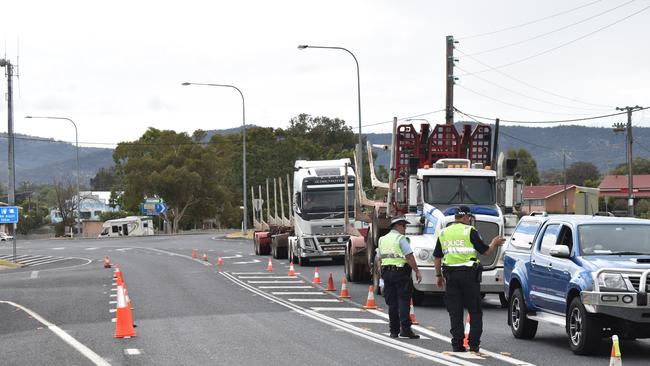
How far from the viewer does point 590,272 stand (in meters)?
13.5

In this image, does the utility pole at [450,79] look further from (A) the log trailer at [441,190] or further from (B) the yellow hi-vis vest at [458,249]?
(B) the yellow hi-vis vest at [458,249]

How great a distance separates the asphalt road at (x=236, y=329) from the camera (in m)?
13.5

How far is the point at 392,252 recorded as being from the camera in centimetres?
1591

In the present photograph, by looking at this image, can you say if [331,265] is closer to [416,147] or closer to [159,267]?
[159,267]

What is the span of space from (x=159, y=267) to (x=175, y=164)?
71.7 meters

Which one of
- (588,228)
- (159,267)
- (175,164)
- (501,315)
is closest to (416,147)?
(501,315)

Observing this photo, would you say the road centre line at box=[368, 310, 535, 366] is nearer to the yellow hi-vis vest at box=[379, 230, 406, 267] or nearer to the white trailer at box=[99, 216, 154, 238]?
the yellow hi-vis vest at box=[379, 230, 406, 267]

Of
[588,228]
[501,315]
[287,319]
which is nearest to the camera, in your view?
[588,228]

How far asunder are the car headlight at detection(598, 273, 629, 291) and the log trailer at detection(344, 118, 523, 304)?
8.50m

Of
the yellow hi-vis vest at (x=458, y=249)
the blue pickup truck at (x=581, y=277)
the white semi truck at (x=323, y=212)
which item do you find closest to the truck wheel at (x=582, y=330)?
the blue pickup truck at (x=581, y=277)

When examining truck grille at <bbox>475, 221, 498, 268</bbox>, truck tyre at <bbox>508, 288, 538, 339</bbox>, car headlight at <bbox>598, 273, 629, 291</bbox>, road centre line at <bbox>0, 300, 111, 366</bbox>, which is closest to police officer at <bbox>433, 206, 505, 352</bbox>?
car headlight at <bbox>598, 273, 629, 291</bbox>

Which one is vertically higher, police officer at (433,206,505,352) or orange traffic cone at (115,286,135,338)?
police officer at (433,206,505,352)

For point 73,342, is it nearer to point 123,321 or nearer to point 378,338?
point 123,321

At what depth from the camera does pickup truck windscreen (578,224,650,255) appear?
46.4 ft
